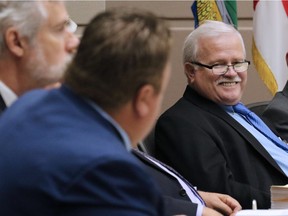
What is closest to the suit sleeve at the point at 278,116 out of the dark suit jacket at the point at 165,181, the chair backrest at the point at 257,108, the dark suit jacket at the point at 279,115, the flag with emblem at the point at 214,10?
the dark suit jacket at the point at 279,115

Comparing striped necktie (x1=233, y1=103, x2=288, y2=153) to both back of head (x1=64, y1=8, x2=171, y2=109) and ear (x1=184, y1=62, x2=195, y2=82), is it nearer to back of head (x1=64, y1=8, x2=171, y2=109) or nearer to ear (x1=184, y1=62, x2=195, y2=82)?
ear (x1=184, y1=62, x2=195, y2=82)

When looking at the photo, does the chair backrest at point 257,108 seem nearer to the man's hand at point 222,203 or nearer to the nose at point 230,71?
the nose at point 230,71

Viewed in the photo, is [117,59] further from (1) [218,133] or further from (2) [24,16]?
(1) [218,133]

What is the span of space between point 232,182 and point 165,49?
1943mm

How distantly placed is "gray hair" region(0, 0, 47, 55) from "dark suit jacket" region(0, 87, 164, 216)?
915 millimetres

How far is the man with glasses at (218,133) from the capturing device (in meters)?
3.65

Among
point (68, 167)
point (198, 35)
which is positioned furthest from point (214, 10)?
point (68, 167)

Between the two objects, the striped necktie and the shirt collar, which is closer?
the shirt collar

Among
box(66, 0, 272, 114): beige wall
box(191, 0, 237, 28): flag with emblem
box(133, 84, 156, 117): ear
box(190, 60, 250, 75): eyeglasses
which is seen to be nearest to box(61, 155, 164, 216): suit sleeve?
box(133, 84, 156, 117): ear

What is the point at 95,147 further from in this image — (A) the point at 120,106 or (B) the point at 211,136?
(B) the point at 211,136

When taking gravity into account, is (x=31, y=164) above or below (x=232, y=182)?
above

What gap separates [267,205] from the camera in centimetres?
372

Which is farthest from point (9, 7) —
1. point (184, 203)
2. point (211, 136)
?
point (211, 136)

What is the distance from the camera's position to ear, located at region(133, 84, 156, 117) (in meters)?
1.80
